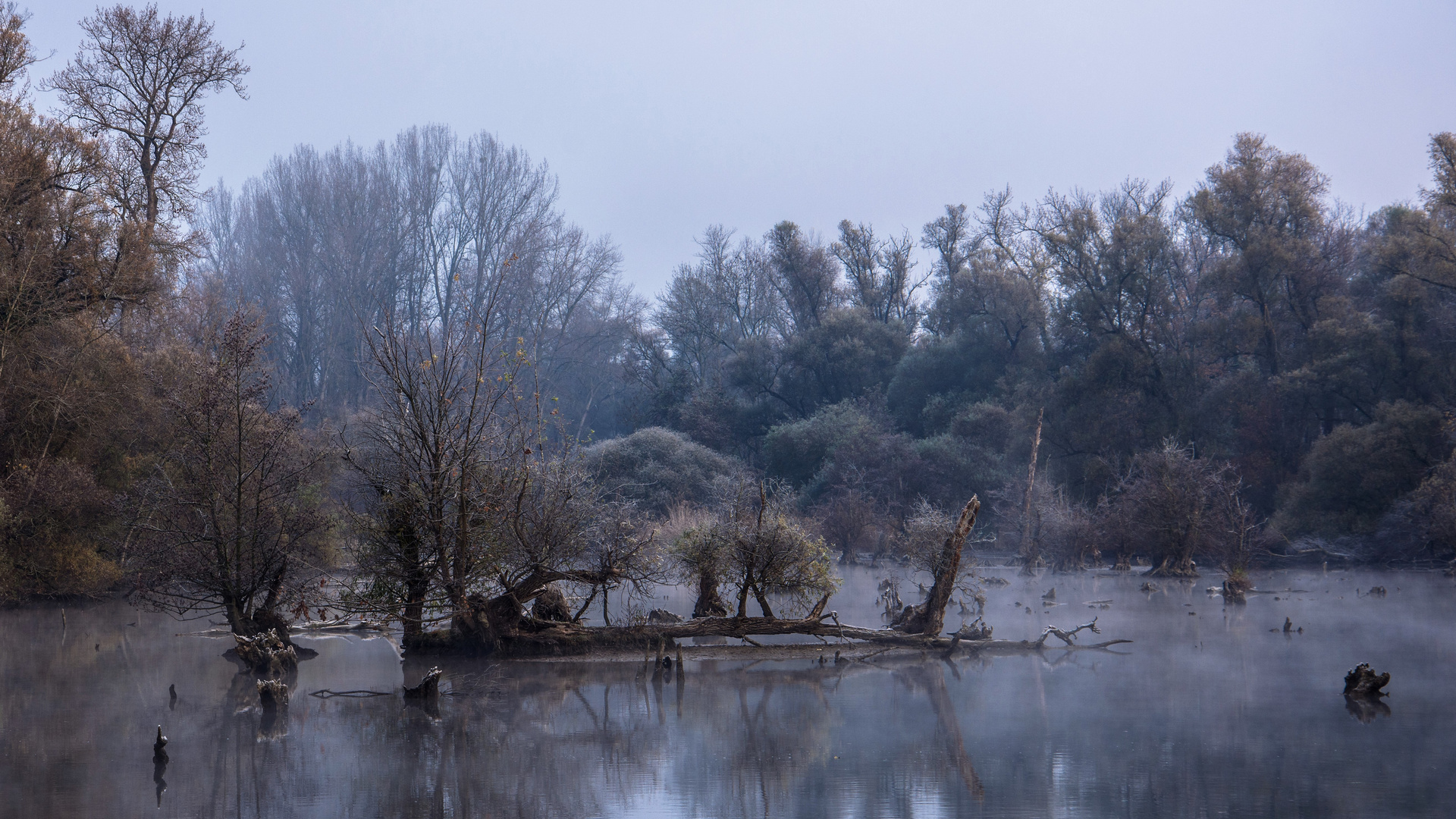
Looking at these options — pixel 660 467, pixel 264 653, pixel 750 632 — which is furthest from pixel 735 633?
pixel 660 467

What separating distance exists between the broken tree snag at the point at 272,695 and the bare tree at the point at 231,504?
1.98 meters

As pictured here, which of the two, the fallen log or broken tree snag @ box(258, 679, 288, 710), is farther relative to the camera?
the fallen log

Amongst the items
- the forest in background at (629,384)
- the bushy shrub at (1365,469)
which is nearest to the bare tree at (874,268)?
the forest in background at (629,384)

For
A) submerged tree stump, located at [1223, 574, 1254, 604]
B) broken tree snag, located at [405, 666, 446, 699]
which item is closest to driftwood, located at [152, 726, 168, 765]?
broken tree snag, located at [405, 666, 446, 699]

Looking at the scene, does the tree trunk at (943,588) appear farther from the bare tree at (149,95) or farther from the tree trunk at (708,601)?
the bare tree at (149,95)

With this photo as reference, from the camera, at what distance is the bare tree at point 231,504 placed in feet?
40.1

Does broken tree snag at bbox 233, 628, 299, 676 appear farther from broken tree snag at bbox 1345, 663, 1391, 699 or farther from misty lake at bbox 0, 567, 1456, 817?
broken tree snag at bbox 1345, 663, 1391, 699

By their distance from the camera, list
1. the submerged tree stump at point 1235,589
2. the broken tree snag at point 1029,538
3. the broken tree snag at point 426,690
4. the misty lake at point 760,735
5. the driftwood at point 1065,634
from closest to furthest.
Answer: the misty lake at point 760,735
the broken tree snag at point 426,690
the driftwood at point 1065,634
the submerged tree stump at point 1235,589
the broken tree snag at point 1029,538

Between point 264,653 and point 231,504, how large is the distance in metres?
1.88

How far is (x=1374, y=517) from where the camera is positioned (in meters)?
24.8

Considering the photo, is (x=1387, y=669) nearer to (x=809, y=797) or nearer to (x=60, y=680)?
(x=809, y=797)

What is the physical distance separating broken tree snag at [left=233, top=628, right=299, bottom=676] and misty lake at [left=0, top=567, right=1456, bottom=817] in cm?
35

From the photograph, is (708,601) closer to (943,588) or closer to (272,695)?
(943,588)

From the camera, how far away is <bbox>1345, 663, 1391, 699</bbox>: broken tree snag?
414 inches
